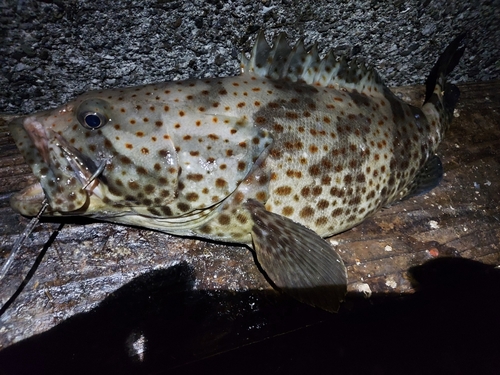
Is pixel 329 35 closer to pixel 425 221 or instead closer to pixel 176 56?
pixel 176 56

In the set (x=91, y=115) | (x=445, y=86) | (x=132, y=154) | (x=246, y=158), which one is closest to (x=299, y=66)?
(x=246, y=158)

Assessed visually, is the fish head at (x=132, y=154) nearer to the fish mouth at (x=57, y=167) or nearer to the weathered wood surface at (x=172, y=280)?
the fish mouth at (x=57, y=167)

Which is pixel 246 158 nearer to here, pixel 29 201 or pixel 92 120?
pixel 92 120

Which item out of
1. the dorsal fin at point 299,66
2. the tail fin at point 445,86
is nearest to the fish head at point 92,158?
the dorsal fin at point 299,66

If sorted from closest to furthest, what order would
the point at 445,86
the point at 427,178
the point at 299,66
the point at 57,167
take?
1. the point at 57,167
2. the point at 299,66
3. the point at 427,178
4. the point at 445,86

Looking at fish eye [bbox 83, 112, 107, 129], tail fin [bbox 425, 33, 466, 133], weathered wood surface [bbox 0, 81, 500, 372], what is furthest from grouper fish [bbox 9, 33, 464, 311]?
tail fin [bbox 425, 33, 466, 133]

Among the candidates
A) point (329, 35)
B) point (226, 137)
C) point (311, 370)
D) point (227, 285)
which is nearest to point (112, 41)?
point (226, 137)
